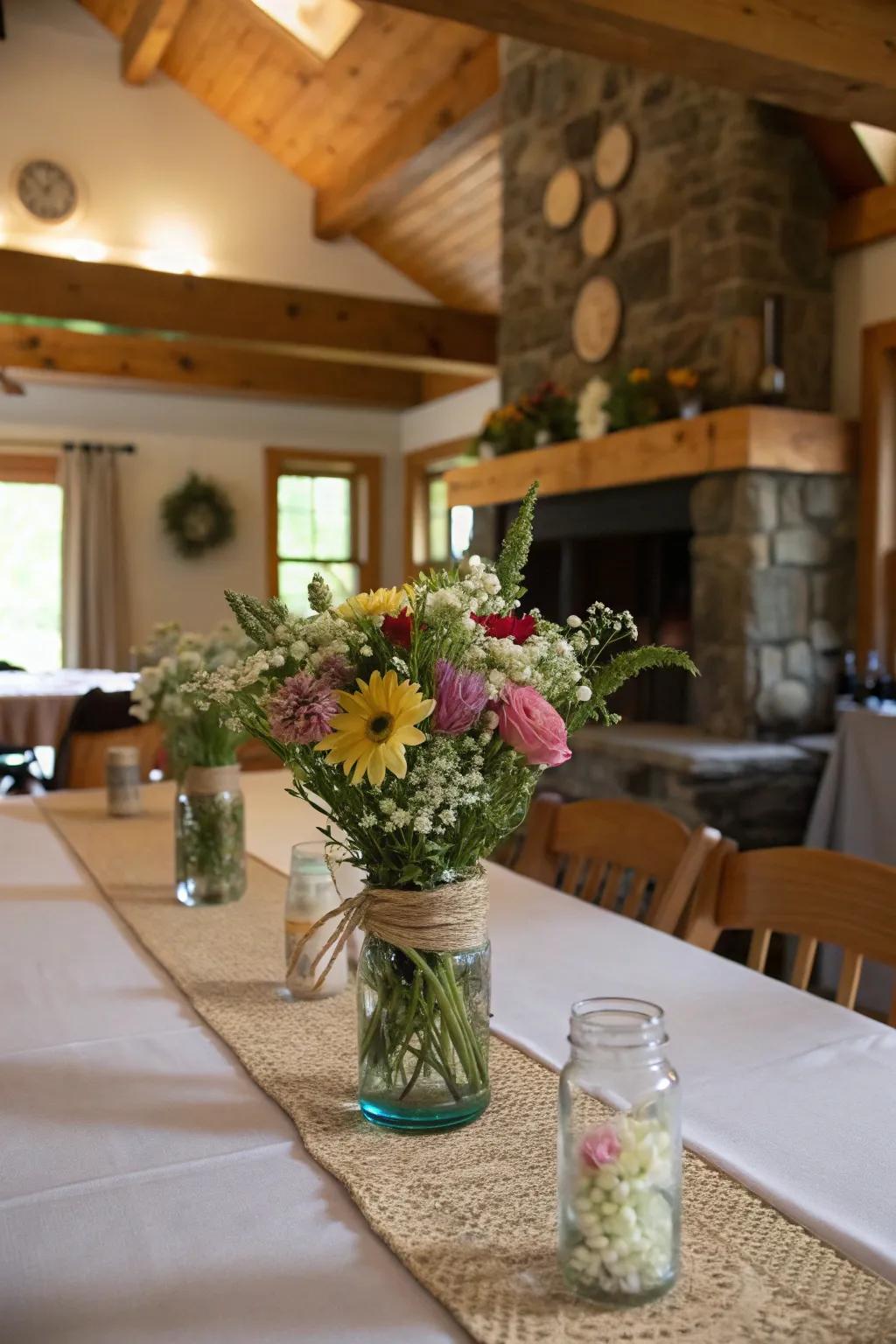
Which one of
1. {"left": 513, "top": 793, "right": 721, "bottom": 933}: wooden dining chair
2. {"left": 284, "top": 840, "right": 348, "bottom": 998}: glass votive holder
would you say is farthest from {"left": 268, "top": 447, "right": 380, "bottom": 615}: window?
{"left": 284, "top": 840, "right": 348, "bottom": 998}: glass votive holder

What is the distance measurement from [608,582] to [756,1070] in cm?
420

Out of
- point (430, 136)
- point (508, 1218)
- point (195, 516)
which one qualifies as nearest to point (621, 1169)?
point (508, 1218)

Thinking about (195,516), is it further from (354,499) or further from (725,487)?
(725,487)

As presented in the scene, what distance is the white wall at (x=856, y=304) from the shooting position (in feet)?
13.6

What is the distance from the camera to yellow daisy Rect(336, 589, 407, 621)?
1.02 metres

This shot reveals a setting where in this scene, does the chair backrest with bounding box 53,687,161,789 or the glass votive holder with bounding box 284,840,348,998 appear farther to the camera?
the chair backrest with bounding box 53,687,161,789

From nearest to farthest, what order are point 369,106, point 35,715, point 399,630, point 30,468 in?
point 399,630, point 35,715, point 369,106, point 30,468

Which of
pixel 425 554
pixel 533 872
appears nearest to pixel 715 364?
pixel 533 872

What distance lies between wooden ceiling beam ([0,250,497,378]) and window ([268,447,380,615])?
190 centimetres

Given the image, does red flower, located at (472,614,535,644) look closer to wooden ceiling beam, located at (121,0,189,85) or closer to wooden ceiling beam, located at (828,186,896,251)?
wooden ceiling beam, located at (828,186,896,251)

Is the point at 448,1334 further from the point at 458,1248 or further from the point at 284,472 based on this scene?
the point at 284,472

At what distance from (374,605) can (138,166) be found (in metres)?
7.00

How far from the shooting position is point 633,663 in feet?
3.37

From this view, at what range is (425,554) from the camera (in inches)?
344
